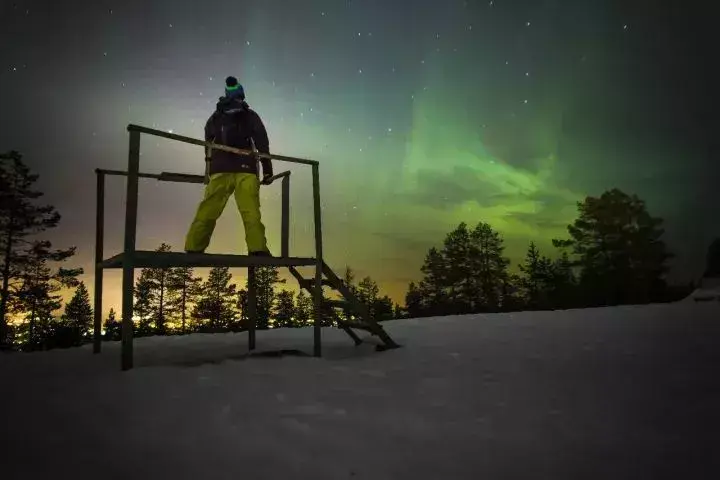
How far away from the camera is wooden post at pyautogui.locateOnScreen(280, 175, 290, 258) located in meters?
6.10

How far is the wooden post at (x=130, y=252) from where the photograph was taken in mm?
4074

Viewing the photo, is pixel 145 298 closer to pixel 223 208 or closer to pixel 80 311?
pixel 80 311

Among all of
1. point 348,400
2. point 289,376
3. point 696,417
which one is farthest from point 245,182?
point 696,417

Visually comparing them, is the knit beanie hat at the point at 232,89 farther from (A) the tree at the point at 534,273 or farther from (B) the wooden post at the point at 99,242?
(A) the tree at the point at 534,273

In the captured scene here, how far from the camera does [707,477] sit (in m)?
1.91

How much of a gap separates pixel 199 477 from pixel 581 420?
224cm

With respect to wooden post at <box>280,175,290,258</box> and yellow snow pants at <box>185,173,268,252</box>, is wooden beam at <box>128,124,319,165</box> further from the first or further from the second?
wooden post at <box>280,175,290,258</box>

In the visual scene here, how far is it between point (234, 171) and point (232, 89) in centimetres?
121

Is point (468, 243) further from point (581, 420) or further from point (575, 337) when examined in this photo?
point (581, 420)

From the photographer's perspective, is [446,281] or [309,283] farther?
[446,281]

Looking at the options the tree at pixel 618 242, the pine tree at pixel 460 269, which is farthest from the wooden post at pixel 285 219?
the pine tree at pixel 460 269

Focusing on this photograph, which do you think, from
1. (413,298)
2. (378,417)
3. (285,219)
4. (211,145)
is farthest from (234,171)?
(413,298)

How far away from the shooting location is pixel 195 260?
185 inches

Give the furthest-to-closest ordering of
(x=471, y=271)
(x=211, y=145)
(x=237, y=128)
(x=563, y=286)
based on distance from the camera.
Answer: (x=471, y=271) → (x=563, y=286) → (x=237, y=128) → (x=211, y=145)
